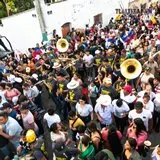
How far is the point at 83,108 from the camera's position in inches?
315

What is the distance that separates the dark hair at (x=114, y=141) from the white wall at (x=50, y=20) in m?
12.6

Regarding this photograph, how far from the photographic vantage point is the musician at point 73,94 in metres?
9.07

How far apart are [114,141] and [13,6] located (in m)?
14.3

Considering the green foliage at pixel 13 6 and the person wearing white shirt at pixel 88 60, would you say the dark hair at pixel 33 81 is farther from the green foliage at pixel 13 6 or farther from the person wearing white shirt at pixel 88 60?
the green foliage at pixel 13 6

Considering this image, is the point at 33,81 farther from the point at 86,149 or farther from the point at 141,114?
the point at 86,149

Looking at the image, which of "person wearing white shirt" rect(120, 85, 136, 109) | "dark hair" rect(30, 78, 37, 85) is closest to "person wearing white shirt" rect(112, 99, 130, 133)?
"person wearing white shirt" rect(120, 85, 136, 109)

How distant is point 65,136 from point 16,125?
1.12 m

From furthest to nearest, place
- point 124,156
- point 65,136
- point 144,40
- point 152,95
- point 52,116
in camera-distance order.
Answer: point 144,40, point 152,95, point 52,116, point 65,136, point 124,156

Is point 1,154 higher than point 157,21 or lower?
higher

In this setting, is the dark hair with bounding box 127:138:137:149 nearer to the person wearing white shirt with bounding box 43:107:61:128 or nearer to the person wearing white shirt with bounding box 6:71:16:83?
the person wearing white shirt with bounding box 43:107:61:128

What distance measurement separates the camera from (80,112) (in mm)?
8047

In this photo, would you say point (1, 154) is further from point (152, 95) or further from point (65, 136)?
point (152, 95)

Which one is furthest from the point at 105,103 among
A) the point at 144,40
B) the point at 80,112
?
the point at 144,40

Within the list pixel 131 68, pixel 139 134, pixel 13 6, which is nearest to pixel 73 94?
pixel 131 68
